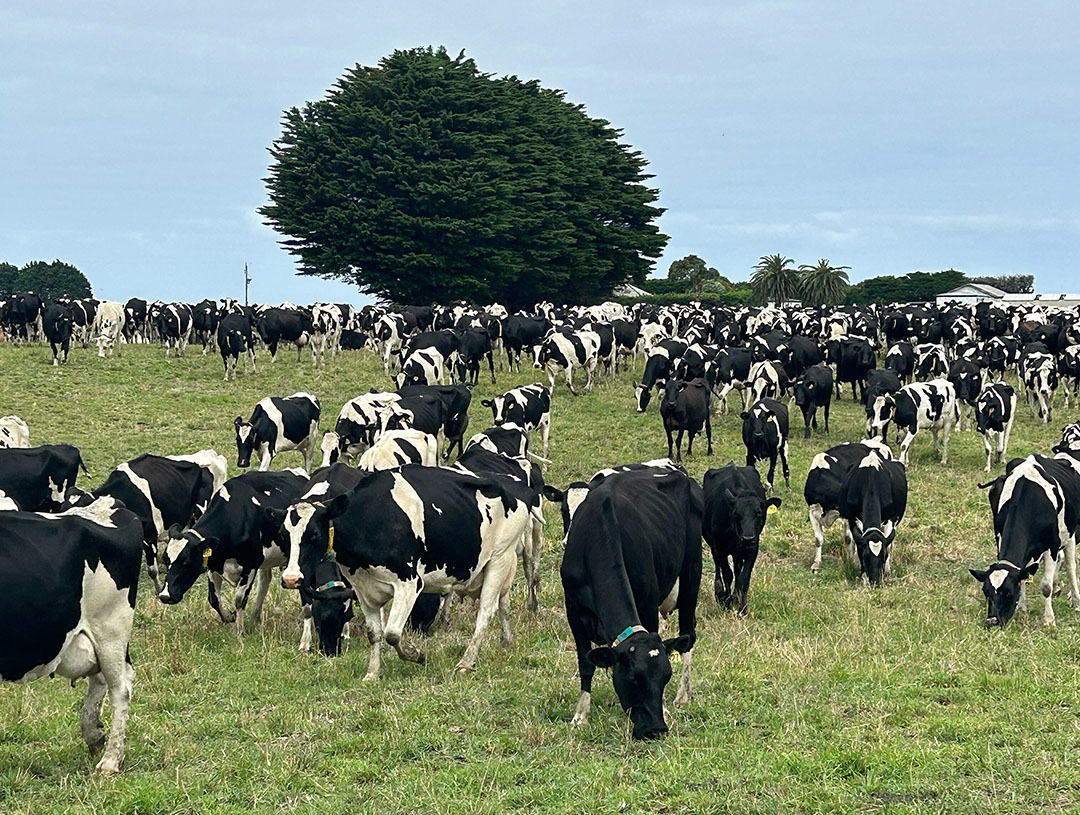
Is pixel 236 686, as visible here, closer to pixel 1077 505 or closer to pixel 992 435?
pixel 1077 505

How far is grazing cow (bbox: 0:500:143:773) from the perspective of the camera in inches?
313

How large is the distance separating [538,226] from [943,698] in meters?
61.3

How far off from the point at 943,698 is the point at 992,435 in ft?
59.3

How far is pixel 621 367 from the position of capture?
141ft

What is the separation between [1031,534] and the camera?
43.9 feet

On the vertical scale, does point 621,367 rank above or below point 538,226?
below

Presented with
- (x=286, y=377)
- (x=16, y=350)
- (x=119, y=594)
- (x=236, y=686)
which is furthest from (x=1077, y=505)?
(x=16, y=350)

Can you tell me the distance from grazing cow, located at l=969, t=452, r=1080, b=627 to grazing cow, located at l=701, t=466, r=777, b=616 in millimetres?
2481

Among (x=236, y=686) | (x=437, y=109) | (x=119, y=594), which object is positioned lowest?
(x=236, y=686)

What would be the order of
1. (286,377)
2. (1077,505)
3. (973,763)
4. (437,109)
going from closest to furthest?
(973,763) < (1077,505) < (286,377) < (437,109)

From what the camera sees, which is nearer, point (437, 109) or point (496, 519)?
point (496, 519)

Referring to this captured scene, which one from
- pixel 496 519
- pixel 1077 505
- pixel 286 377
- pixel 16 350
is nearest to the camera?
pixel 496 519

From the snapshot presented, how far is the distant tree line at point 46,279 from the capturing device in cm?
11412

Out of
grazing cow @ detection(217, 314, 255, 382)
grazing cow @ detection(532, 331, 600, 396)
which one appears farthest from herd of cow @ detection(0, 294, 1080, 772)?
grazing cow @ detection(217, 314, 255, 382)
